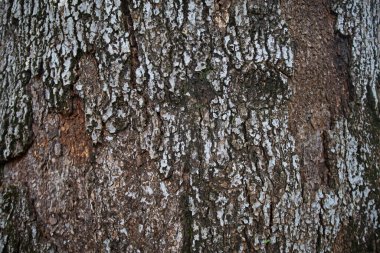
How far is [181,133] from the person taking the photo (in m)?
1.77

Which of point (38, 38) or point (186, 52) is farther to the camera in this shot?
point (38, 38)

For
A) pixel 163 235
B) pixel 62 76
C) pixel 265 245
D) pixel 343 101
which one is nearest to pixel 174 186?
pixel 163 235

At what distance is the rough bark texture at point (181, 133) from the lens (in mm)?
1770

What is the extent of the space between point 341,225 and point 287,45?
0.70 metres

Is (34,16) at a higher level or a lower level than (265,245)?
higher

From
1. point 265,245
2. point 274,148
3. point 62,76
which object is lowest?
point 265,245

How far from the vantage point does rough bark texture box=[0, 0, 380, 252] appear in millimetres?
1770

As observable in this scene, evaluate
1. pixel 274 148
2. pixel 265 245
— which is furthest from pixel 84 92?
pixel 265 245

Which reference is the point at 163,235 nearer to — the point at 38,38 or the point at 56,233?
the point at 56,233

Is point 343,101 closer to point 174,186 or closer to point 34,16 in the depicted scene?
point 174,186

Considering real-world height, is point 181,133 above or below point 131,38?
below

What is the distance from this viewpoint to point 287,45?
6.06ft

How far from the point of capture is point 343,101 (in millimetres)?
1951

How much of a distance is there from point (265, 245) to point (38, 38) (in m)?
1.14
